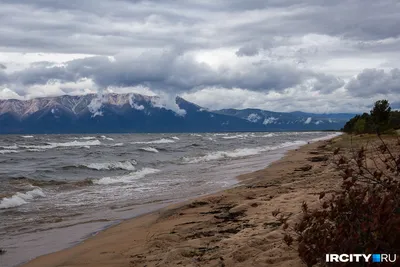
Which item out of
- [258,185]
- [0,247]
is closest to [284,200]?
[258,185]

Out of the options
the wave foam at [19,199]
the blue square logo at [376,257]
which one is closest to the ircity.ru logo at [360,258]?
the blue square logo at [376,257]

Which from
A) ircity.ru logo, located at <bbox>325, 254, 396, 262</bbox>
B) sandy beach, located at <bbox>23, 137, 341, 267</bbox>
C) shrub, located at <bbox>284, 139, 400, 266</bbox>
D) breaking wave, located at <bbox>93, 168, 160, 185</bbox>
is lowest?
breaking wave, located at <bbox>93, 168, 160, 185</bbox>

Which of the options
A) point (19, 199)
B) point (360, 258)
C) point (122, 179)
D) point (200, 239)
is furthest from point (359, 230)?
point (122, 179)

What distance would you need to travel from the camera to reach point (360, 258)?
3186mm

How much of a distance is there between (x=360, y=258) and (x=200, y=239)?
4.04 metres

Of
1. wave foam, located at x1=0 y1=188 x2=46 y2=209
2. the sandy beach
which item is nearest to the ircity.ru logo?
the sandy beach

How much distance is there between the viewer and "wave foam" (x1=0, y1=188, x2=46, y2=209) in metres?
13.7

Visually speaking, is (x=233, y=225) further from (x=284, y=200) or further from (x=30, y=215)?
(x=30, y=215)

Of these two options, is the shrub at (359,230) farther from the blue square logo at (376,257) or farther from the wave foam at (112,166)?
the wave foam at (112,166)

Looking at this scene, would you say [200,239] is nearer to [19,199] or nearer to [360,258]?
[360,258]

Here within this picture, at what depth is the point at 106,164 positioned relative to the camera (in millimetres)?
27766

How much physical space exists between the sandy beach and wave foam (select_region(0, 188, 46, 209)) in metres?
5.76

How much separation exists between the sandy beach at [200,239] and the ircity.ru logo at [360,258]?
1379mm

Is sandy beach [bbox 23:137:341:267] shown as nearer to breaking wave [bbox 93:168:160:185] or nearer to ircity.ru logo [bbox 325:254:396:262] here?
ircity.ru logo [bbox 325:254:396:262]
